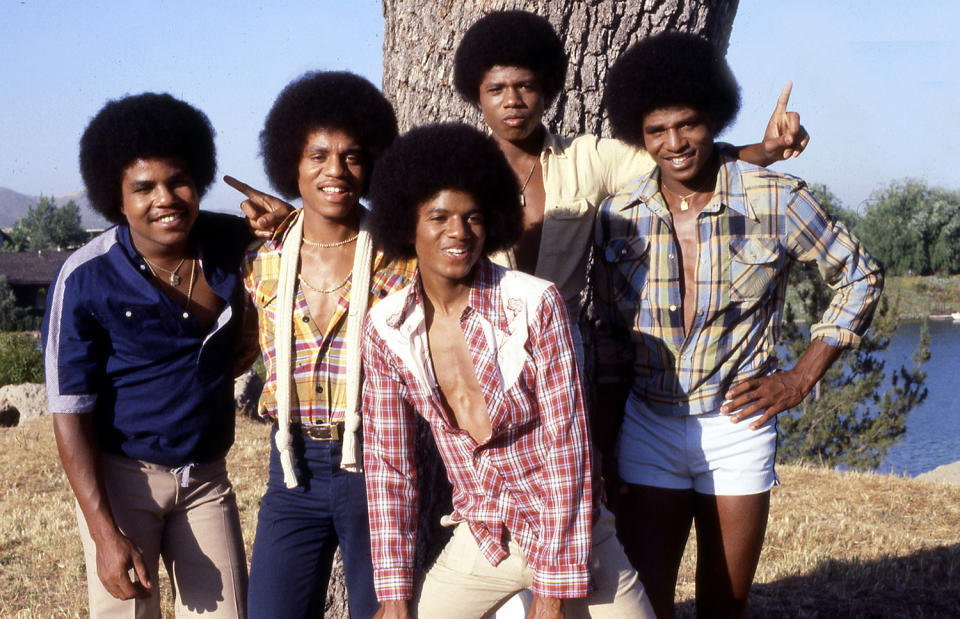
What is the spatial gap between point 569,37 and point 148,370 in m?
2.15

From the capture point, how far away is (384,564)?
2.81 metres

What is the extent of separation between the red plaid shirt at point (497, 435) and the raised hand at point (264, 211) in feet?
2.20

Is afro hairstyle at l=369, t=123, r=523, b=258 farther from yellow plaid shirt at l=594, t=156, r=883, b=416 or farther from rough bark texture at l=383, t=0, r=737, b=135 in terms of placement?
rough bark texture at l=383, t=0, r=737, b=135

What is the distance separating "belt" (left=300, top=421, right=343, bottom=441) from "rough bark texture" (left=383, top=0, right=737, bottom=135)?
5.11 ft

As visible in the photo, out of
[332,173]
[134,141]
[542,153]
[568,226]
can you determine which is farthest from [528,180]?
[134,141]

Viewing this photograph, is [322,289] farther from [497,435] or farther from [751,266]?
[751,266]

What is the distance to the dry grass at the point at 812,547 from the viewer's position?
16.5 ft

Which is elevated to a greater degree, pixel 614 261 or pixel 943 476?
pixel 614 261

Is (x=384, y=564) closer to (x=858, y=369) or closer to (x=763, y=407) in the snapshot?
(x=763, y=407)

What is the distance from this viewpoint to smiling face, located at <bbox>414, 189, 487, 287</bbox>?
8.91 feet

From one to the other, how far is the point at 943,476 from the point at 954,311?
25626 millimetres

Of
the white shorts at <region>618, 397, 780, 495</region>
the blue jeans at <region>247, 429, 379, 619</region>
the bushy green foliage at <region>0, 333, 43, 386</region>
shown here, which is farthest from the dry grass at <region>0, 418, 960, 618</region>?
the bushy green foliage at <region>0, 333, 43, 386</region>

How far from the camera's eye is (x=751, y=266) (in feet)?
10.1

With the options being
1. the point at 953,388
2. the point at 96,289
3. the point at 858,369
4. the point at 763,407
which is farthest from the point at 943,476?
the point at 953,388
